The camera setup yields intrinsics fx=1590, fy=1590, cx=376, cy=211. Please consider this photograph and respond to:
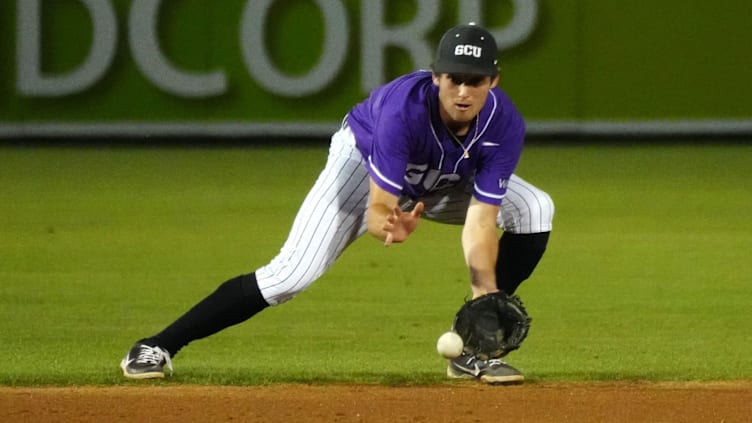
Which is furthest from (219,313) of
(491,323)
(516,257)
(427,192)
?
(516,257)

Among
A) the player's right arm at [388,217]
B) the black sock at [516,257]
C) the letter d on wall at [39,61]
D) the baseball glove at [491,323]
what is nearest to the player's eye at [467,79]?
the player's right arm at [388,217]

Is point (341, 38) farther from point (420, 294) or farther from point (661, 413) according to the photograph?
point (661, 413)

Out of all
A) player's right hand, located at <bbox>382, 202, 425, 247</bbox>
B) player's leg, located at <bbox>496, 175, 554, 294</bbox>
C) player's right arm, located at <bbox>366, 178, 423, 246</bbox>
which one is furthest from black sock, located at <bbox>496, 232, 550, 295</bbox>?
player's right hand, located at <bbox>382, 202, 425, 247</bbox>

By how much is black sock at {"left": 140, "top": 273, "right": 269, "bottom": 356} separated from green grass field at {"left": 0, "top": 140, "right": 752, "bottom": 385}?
0.18 meters

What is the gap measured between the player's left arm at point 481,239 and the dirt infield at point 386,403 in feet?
1.43

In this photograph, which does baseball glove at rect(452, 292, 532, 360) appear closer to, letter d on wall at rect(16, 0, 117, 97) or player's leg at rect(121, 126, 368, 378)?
player's leg at rect(121, 126, 368, 378)

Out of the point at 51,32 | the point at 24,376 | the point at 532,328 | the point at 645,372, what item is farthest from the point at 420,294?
the point at 51,32

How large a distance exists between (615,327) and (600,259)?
1.93 metres

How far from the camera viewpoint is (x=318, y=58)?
14.2 meters

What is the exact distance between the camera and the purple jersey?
5324 millimetres

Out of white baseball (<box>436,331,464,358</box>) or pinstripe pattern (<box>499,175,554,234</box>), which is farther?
pinstripe pattern (<box>499,175,554,234</box>)

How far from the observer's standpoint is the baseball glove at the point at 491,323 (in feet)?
17.9

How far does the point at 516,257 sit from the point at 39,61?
9.09 metres

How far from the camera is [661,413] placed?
523cm
